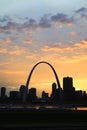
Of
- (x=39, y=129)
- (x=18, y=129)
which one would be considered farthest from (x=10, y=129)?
(x=39, y=129)

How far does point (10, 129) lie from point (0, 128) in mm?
1590

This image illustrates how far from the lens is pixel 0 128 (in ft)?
118

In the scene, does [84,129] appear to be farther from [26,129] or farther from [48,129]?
[26,129]

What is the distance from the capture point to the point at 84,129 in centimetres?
3400

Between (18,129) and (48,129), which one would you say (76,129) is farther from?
(18,129)

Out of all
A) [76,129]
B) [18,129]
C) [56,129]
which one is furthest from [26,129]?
[76,129]

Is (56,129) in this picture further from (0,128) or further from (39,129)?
(0,128)

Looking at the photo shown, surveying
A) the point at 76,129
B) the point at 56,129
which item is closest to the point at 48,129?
the point at 56,129

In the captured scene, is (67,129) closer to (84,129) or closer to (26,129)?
(84,129)

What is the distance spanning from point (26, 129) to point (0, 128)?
10.9 ft

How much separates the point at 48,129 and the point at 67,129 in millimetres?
2012

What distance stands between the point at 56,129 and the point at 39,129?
179 centimetres

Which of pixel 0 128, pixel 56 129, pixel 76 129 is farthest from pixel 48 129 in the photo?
pixel 0 128

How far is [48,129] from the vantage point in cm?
3403
